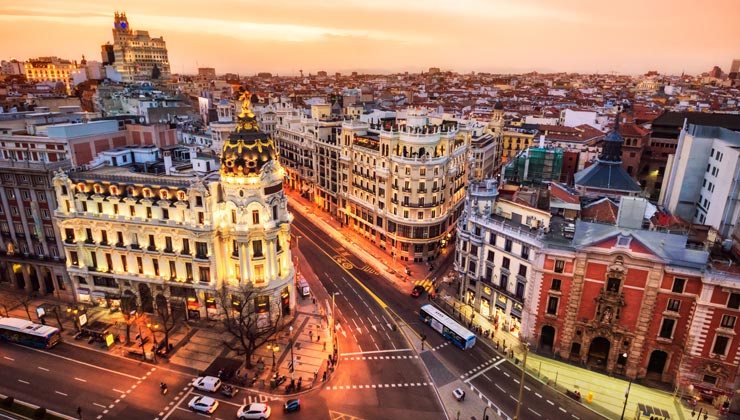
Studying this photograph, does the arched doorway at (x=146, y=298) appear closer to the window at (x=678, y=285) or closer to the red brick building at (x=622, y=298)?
the red brick building at (x=622, y=298)

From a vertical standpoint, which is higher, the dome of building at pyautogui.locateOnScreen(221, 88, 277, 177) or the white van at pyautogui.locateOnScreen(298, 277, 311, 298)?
the dome of building at pyautogui.locateOnScreen(221, 88, 277, 177)

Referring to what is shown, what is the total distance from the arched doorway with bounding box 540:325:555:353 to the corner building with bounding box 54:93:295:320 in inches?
1838

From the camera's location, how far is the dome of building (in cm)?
7500

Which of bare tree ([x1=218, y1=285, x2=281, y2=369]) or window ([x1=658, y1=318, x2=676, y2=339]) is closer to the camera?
window ([x1=658, y1=318, x2=676, y2=339])

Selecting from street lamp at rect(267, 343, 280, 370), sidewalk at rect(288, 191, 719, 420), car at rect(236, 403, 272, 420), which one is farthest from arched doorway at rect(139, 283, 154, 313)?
sidewalk at rect(288, 191, 719, 420)

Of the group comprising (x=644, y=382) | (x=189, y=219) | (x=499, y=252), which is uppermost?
(x=189, y=219)

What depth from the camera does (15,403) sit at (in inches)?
2349

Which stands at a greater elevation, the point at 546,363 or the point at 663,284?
the point at 663,284

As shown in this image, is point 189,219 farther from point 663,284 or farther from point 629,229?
point 663,284

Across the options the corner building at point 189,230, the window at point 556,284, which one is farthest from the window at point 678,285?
the corner building at point 189,230

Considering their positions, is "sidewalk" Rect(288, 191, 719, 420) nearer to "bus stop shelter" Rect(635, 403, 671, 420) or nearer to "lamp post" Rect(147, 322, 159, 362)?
"bus stop shelter" Rect(635, 403, 671, 420)

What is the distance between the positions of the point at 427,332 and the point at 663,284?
38.7 m

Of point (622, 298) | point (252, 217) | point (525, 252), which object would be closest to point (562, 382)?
point (622, 298)

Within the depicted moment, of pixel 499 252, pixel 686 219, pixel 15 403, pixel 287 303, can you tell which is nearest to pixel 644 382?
pixel 499 252
